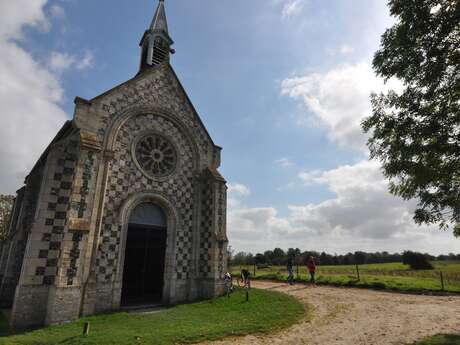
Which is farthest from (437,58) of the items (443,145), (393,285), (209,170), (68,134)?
(68,134)

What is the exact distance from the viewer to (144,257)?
13.3 m

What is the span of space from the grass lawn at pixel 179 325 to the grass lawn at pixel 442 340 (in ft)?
13.0

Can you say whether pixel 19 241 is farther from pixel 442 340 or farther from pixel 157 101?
pixel 442 340

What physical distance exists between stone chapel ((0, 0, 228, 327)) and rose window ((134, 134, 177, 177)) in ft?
0.19

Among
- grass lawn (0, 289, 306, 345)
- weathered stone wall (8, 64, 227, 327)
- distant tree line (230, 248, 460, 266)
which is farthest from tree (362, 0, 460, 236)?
distant tree line (230, 248, 460, 266)

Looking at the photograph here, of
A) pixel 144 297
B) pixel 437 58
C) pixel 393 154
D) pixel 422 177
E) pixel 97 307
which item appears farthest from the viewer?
pixel 144 297

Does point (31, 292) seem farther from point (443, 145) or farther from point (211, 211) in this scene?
point (443, 145)

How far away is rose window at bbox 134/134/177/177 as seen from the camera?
14070 mm

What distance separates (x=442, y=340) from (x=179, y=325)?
773 cm

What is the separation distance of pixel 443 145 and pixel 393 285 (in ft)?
39.9

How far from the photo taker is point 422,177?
8.16 metres

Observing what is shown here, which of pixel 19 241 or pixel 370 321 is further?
pixel 19 241

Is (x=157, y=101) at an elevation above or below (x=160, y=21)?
below

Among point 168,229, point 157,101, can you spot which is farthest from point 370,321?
point 157,101
